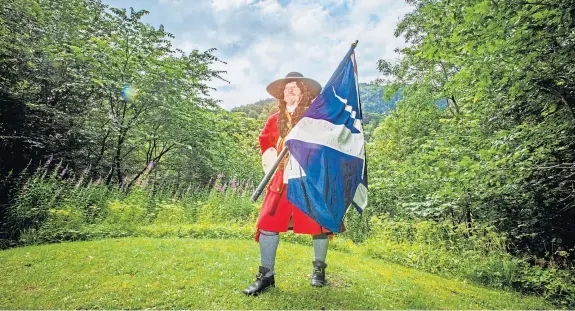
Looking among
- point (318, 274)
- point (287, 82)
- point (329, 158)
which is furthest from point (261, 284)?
point (287, 82)

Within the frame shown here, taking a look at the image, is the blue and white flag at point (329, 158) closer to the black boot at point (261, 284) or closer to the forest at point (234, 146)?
the black boot at point (261, 284)

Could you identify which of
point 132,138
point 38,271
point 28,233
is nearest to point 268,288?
point 38,271

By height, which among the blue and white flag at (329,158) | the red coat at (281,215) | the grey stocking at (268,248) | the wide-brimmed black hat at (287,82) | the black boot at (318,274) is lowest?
the black boot at (318,274)

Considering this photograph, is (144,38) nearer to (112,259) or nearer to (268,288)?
(112,259)

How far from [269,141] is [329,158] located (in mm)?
885

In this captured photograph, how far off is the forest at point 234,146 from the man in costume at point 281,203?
6.25 ft

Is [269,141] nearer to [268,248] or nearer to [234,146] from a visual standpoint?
[268,248]

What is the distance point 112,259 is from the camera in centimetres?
388

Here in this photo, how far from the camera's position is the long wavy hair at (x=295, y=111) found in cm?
332

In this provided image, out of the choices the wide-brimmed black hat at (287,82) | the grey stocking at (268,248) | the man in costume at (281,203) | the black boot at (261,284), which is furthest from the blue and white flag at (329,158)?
the black boot at (261,284)

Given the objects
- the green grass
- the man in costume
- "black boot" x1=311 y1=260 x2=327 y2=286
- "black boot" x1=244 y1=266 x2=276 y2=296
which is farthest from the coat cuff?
the green grass

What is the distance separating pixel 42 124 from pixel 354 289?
7437 mm

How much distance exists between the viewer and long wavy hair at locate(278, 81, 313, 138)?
10.9 ft

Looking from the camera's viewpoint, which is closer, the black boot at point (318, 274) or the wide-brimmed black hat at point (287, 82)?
the black boot at point (318, 274)
